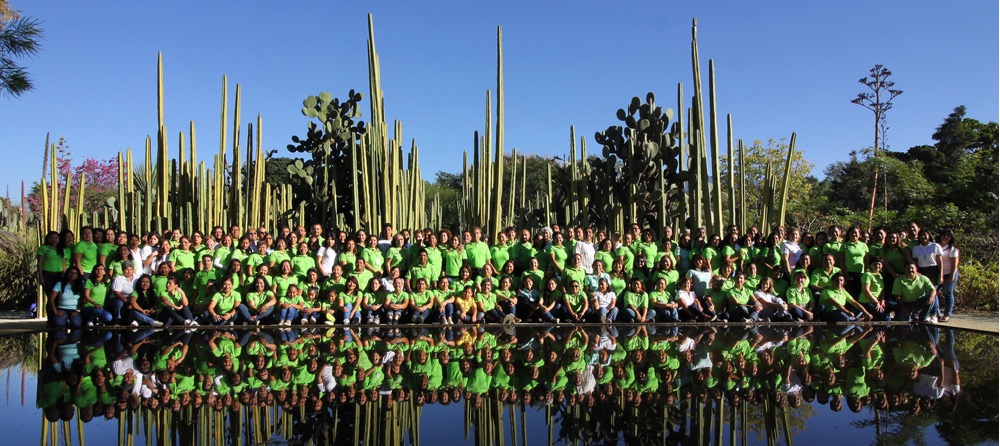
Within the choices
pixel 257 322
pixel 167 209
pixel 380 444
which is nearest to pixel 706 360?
pixel 380 444

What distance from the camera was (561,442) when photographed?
→ 3523 mm

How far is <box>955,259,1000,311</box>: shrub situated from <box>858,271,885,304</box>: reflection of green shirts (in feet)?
7.39

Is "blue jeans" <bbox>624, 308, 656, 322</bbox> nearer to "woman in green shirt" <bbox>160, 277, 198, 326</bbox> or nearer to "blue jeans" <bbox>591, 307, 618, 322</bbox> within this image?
"blue jeans" <bbox>591, 307, 618, 322</bbox>

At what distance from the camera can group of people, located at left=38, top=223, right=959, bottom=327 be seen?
752cm

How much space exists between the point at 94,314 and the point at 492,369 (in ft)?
14.3

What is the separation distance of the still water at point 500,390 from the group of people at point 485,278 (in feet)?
2.81

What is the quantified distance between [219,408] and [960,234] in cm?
1131

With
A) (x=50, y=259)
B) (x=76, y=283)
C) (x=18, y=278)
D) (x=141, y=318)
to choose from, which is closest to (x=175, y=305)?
(x=141, y=318)

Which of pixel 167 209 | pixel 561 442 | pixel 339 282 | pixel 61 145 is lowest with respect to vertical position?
pixel 561 442

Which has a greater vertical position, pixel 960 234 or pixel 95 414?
pixel 960 234

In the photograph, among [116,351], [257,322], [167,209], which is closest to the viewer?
[116,351]

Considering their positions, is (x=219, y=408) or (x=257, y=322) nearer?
(x=219, y=408)

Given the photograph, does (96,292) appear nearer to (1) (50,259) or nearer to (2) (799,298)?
(1) (50,259)

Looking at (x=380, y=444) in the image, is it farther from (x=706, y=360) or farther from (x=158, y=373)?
(x=706, y=360)
